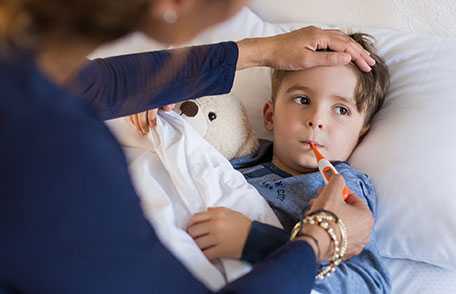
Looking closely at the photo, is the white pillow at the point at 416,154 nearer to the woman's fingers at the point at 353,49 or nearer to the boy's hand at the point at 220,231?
the woman's fingers at the point at 353,49

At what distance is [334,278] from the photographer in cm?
106

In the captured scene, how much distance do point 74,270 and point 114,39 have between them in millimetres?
222

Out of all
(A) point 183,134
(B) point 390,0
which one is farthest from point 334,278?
(B) point 390,0

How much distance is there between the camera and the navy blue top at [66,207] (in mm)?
521

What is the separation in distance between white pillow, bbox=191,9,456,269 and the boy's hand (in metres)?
0.33

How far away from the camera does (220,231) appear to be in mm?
984

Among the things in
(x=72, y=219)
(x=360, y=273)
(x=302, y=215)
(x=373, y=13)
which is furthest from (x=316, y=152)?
(x=72, y=219)

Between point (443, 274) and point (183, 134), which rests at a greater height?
point (183, 134)

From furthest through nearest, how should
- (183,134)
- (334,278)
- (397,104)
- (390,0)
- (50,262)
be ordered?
(390,0), (397,104), (183,134), (334,278), (50,262)

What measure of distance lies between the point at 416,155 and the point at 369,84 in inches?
6.9

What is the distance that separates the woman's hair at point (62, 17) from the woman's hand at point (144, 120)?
0.71 metres

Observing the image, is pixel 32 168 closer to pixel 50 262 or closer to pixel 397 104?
pixel 50 262

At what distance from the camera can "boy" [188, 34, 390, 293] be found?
3.65ft

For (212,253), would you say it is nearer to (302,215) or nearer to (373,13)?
(302,215)
